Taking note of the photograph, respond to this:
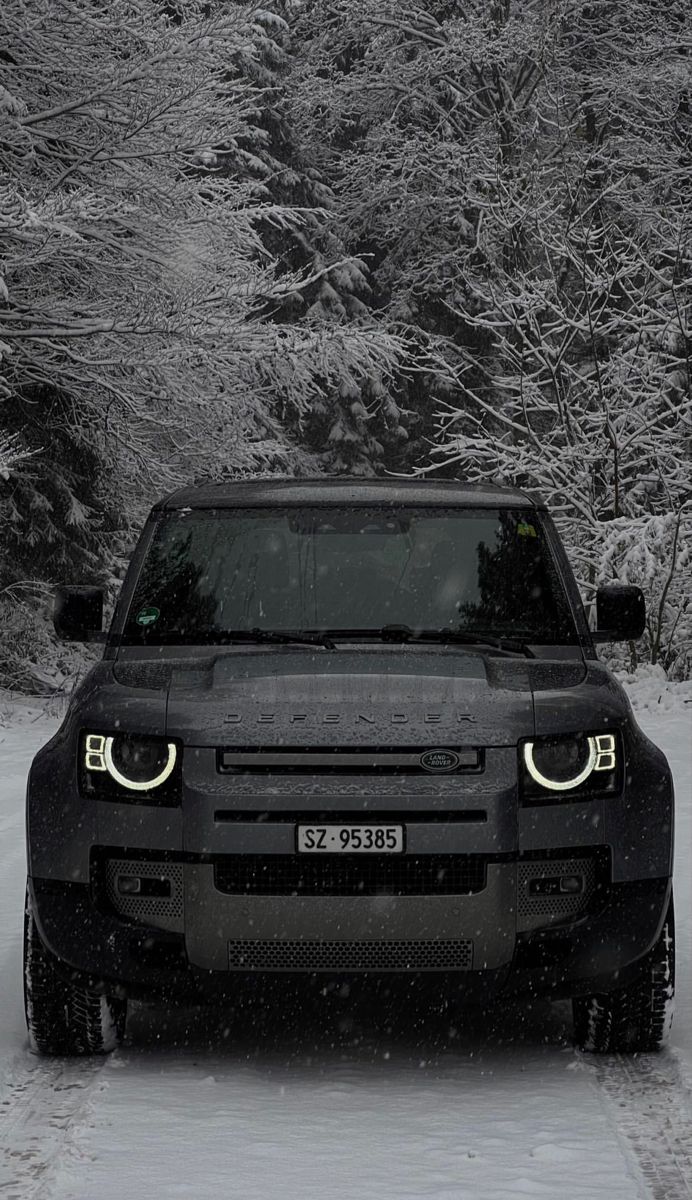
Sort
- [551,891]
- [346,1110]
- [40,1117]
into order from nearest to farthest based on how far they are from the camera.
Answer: [40,1117] < [346,1110] < [551,891]

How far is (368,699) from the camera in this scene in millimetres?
5039

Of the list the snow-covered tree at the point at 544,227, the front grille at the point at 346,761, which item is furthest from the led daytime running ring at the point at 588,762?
the snow-covered tree at the point at 544,227

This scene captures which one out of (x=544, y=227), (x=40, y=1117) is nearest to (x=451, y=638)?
(x=40, y=1117)

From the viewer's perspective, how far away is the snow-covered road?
4.12 meters

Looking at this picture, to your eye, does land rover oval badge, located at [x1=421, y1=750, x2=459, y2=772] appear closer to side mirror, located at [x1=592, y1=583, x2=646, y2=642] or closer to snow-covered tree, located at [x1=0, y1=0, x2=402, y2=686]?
side mirror, located at [x1=592, y1=583, x2=646, y2=642]

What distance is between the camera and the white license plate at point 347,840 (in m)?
4.88

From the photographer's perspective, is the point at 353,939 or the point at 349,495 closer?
the point at 353,939

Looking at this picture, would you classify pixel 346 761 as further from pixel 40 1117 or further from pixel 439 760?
pixel 40 1117

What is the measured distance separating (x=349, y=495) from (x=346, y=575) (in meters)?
0.42

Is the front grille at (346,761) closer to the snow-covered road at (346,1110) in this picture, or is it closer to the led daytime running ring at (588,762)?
the led daytime running ring at (588,762)

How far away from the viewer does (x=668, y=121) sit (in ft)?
87.7

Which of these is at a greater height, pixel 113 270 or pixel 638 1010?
pixel 638 1010

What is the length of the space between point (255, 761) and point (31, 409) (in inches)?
600

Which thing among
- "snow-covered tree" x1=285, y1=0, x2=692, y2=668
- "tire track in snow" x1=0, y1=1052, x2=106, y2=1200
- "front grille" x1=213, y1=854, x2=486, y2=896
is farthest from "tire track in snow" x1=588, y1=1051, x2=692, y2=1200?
"snow-covered tree" x1=285, y1=0, x2=692, y2=668
